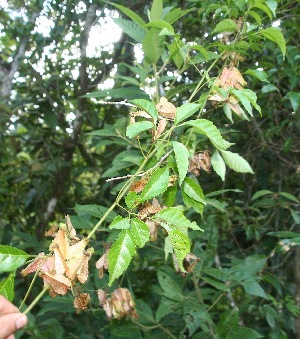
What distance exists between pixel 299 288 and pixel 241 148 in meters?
0.75

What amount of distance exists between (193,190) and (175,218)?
16 centimetres

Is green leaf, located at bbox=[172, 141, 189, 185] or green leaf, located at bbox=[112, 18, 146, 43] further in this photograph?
green leaf, located at bbox=[112, 18, 146, 43]

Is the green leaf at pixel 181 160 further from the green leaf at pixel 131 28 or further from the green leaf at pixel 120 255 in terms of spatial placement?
the green leaf at pixel 131 28

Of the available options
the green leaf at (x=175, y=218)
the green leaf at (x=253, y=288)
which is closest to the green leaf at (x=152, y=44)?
the green leaf at (x=175, y=218)

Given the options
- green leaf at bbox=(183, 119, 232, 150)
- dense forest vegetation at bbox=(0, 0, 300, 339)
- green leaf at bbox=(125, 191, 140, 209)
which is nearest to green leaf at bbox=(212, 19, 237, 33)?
dense forest vegetation at bbox=(0, 0, 300, 339)

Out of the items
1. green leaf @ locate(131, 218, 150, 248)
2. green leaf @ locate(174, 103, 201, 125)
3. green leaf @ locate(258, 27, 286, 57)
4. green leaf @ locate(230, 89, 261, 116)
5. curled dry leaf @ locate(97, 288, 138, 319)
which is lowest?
curled dry leaf @ locate(97, 288, 138, 319)

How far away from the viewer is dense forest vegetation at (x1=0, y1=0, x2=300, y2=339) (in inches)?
33.5

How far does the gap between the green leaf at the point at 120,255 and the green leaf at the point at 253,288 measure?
802 mm

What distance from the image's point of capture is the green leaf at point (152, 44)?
3.65 ft

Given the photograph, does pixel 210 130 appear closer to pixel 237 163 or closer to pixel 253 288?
pixel 237 163

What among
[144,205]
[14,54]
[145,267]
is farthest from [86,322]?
[14,54]

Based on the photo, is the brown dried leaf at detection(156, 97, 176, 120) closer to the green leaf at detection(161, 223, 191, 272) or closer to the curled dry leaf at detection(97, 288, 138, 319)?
the green leaf at detection(161, 223, 191, 272)

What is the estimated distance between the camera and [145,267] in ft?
7.89

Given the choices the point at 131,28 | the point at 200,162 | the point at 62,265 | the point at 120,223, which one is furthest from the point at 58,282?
the point at 131,28
